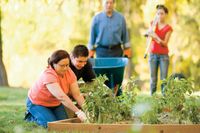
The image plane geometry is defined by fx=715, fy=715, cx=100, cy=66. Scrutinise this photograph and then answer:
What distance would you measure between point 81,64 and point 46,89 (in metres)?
0.78

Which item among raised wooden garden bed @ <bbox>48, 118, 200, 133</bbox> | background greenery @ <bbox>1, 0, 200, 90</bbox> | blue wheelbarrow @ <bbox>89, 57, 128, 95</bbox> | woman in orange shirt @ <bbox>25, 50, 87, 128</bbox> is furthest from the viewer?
background greenery @ <bbox>1, 0, 200, 90</bbox>

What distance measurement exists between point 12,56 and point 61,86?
26.7m

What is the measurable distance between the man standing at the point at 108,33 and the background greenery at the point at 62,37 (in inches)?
655

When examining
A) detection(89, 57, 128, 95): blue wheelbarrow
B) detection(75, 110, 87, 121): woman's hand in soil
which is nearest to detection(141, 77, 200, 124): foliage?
detection(75, 110, 87, 121): woman's hand in soil

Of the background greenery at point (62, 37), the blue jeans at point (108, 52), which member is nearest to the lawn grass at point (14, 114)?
the blue jeans at point (108, 52)

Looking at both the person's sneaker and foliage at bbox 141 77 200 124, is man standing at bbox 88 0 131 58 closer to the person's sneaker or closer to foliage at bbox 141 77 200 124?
the person's sneaker

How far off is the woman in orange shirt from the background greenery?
20.5 meters

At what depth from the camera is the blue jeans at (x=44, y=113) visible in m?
7.75

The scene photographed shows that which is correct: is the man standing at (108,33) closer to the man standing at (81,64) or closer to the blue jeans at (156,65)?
the blue jeans at (156,65)

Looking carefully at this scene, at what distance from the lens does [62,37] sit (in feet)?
112

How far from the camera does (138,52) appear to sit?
111 feet

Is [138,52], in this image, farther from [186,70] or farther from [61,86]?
[61,86]

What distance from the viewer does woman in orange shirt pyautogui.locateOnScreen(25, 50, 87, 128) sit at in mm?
7543

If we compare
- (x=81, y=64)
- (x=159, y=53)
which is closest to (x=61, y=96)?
(x=81, y=64)
